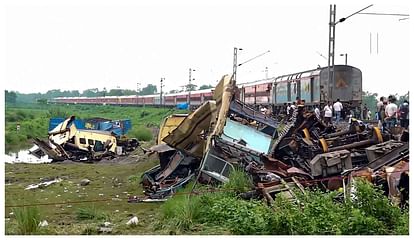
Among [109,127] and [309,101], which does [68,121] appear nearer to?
[109,127]

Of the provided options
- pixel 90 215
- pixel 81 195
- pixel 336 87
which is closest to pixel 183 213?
pixel 90 215

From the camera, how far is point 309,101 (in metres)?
25.1

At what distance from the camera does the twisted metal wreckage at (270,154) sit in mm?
8344

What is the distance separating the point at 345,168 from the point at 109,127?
54.0ft

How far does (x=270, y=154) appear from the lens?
34.4ft

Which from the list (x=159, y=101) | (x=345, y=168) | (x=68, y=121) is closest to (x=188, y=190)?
(x=345, y=168)

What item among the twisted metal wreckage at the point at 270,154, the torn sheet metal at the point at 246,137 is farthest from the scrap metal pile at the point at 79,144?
the torn sheet metal at the point at 246,137

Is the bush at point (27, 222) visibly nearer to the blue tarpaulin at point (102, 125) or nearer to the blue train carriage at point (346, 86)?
the blue tarpaulin at point (102, 125)

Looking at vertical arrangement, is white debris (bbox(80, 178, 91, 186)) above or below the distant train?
below

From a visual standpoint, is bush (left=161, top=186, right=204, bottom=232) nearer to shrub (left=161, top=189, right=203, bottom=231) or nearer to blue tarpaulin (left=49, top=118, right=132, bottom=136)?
shrub (left=161, top=189, right=203, bottom=231)

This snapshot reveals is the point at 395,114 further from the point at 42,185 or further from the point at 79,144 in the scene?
the point at 79,144

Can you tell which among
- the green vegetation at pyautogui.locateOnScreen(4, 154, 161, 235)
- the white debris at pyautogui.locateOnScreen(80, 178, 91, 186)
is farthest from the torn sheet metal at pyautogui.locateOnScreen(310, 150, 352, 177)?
the white debris at pyautogui.locateOnScreen(80, 178, 91, 186)

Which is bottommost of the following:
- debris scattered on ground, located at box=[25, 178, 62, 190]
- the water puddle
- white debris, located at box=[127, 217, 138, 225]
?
the water puddle

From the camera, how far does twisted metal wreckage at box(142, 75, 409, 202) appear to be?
8.34m
